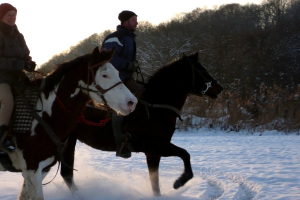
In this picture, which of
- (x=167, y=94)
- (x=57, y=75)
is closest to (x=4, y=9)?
(x=57, y=75)

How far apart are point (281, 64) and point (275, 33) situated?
5138 mm

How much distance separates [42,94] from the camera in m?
3.62

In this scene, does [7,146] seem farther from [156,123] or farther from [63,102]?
[156,123]

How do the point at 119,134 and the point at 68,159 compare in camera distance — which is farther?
the point at 68,159

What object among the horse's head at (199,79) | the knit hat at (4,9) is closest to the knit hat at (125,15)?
the horse's head at (199,79)

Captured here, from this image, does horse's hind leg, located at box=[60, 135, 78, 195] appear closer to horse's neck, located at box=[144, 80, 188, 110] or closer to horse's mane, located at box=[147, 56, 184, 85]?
horse's neck, located at box=[144, 80, 188, 110]

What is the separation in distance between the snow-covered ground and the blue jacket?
1.96 meters

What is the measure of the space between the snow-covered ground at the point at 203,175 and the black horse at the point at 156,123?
47cm

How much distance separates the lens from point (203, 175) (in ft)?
20.5

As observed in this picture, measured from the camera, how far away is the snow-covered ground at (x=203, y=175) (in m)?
4.88

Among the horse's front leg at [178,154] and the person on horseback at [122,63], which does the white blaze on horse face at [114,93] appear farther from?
the horse's front leg at [178,154]

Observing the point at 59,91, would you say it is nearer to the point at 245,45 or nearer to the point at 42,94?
the point at 42,94

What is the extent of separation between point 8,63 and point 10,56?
131 millimetres

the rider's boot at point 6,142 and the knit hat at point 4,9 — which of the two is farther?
the knit hat at point 4,9
